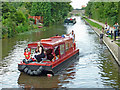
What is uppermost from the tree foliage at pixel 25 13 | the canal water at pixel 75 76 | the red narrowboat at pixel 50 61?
the tree foliage at pixel 25 13

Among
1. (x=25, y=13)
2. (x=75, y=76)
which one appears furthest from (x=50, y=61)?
(x=25, y=13)

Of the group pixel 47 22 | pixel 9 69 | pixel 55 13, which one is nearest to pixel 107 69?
pixel 9 69

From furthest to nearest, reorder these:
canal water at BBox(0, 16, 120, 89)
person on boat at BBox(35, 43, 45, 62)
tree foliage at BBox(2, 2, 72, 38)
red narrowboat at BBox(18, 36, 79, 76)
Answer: tree foliage at BBox(2, 2, 72, 38) < person on boat at BBox(35, 43, 45, 62) < red narrowboat at BBox(18, 36, 79, 76) < canal water at BBox(0, 16, 120, 89)

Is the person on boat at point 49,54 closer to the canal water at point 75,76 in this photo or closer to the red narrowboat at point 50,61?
the red narrowboat at point 50,61

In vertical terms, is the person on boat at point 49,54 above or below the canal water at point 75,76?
above

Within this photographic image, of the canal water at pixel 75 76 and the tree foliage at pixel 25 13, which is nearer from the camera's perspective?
the canal water at pixel 75 76

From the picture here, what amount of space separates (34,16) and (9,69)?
5436 cm

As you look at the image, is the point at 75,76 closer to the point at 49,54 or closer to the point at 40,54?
the point at 49,54

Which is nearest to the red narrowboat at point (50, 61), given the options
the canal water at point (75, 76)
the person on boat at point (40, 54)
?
the person on boat at point (40, 54)

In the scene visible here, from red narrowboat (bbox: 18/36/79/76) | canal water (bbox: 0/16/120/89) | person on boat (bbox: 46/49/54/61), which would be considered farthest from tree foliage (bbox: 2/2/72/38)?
person on boat (bbox: 46/49/54/61)

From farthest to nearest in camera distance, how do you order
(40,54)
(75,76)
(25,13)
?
(25,13) → (75,76) → (40,54)

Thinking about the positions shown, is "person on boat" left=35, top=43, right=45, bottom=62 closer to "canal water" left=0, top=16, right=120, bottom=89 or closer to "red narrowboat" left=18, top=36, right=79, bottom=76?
"red narrowboat" left=18, top=36, right=79, bottom=76

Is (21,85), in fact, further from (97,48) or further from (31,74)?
(97,48)

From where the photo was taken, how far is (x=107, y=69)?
18953 mm
